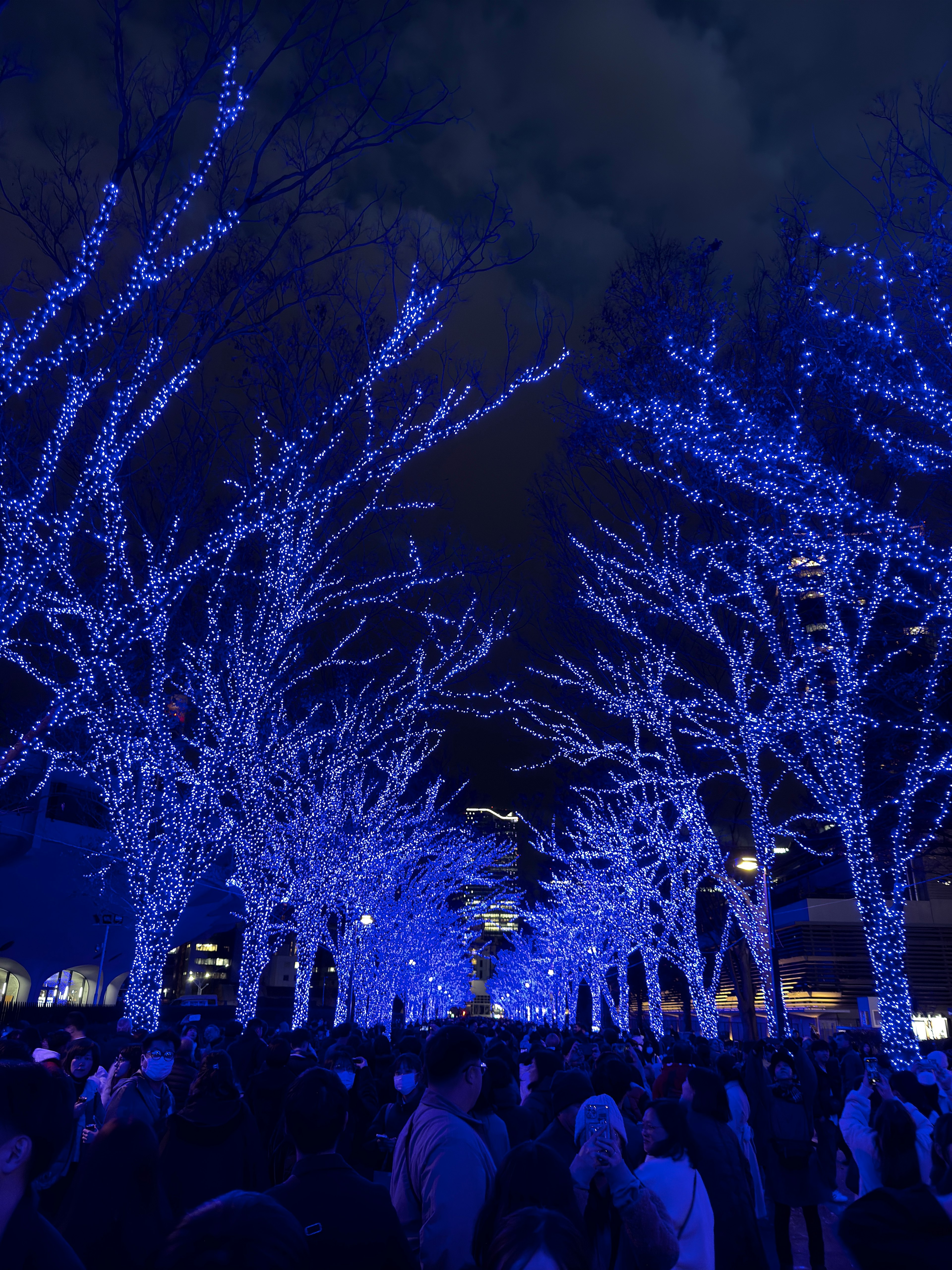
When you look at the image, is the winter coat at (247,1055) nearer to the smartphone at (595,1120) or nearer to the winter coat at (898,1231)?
the smartphone at (595,1120)

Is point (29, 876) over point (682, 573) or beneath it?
beneath

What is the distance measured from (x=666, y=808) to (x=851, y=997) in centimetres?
1599

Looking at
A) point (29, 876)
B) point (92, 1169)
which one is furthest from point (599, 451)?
point (29, 876)

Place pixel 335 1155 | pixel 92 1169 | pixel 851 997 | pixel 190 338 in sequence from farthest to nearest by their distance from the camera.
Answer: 1. pixel 851 997
2. pixel 190 338
3. pixel 92 1169
4. pixel 335 1155

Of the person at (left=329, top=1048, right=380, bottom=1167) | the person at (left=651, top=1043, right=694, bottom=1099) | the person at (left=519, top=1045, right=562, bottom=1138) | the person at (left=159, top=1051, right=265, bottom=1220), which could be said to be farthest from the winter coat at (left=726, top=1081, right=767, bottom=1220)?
the person at (left=159, top=1051, right=265, bottom=1220)

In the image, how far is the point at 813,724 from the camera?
12.4 meters

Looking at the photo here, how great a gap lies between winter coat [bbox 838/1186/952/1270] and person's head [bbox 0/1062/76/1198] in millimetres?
2112

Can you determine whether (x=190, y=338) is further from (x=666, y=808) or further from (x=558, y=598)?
(x=666, y=808)

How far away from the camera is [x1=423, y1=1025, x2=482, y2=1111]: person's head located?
305 cm

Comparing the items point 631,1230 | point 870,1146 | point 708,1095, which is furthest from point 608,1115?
point 870,1146

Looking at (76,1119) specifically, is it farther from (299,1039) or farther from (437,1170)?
(299,1039)

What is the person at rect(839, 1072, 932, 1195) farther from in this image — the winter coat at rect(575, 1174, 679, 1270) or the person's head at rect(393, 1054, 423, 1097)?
the person's head at rect(393, 1054, 423, 1097)

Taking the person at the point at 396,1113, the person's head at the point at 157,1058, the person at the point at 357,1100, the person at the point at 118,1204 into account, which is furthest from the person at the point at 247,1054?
the person at the point at 118,1204

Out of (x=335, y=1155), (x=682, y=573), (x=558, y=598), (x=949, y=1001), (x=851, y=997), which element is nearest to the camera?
(x=335, y=1155)
